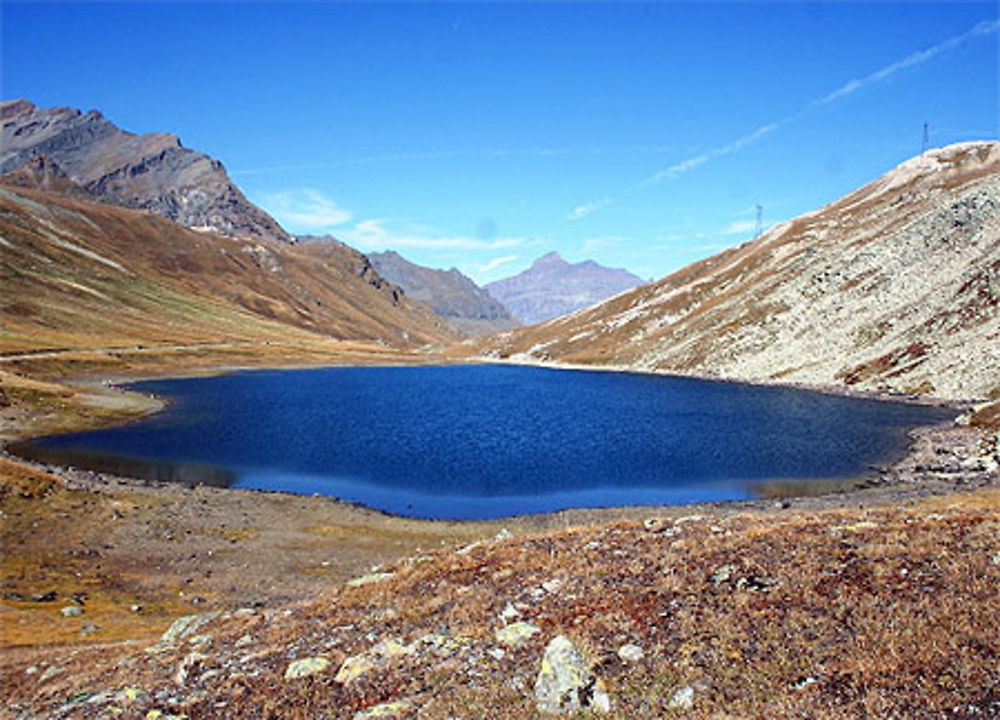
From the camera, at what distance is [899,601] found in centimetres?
1531

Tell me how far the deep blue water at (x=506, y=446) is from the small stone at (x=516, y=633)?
3445 centimetres

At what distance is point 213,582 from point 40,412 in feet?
234

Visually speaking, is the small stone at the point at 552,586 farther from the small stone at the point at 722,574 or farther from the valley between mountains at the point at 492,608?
the small stone at the point at 722,574

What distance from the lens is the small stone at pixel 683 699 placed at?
500 inches

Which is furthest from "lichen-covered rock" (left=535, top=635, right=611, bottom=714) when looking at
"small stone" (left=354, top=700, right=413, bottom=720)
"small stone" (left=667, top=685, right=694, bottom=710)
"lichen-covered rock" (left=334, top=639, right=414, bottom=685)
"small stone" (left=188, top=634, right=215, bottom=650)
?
"small stone" (left=188, top=634, right=215, bottom=650)

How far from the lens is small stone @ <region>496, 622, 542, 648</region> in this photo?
16.6m

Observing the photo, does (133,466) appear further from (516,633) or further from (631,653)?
(631,653)

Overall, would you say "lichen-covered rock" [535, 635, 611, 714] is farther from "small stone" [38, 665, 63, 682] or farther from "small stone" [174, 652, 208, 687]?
"small stone" [38, 665, 63, 682]

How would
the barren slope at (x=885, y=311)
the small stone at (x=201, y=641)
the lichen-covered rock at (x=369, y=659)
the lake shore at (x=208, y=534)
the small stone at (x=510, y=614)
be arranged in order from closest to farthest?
the lichen-covered rock at (x=369, y=659)
the small stone at (x=510, y=614)
the small stone at (x=201, y=641)
the lake shore at (x=208, y=534)
the barren slope at (x=885, y=311)

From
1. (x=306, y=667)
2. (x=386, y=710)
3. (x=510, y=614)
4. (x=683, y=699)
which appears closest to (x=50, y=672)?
(x=306, y=667)

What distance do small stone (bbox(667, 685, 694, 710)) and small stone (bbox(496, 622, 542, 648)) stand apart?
14.9 feet

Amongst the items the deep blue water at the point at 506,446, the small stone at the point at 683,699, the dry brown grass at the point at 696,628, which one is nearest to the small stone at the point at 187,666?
the dry brown grass at the point at 696,628

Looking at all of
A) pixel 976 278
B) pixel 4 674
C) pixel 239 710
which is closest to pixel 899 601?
pixel 239 710

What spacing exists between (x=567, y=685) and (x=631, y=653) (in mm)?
2190
